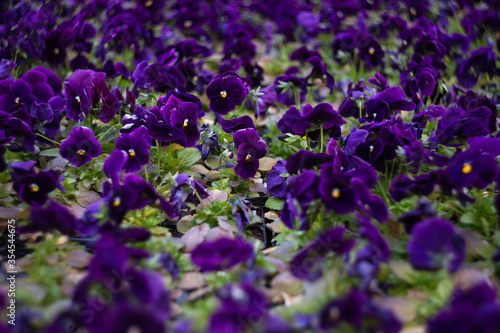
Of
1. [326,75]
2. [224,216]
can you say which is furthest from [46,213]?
[326,75]

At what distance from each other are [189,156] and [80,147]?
54cm

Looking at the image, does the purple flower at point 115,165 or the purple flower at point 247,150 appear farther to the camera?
the purple flower at point 247,150

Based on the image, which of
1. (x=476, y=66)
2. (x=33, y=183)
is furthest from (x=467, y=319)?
(x=476, y=66)

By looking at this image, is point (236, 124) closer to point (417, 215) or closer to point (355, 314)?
point (417, 215)

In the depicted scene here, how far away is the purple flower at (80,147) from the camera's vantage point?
1927 mm

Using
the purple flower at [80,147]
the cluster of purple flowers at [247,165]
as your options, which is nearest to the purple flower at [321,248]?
the cluster of purple flowers at [247,165]

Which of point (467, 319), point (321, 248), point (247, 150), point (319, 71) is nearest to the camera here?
point (467, 319)

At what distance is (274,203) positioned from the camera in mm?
2041

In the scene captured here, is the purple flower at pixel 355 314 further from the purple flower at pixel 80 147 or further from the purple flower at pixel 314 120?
the purple flower at pixel 80 147

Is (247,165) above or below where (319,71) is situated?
below

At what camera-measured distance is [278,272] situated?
1.61m

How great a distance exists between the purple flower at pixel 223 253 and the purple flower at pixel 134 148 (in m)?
0.66

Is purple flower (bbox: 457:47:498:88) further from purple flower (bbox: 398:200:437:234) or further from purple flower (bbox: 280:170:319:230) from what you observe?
purple flower (bbox: 280:170:319:230)

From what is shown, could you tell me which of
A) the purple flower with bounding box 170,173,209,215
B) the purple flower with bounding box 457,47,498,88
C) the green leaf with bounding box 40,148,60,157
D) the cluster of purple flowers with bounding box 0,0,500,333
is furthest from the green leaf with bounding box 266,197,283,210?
the purple flower with bounding box 457,47,498,88
